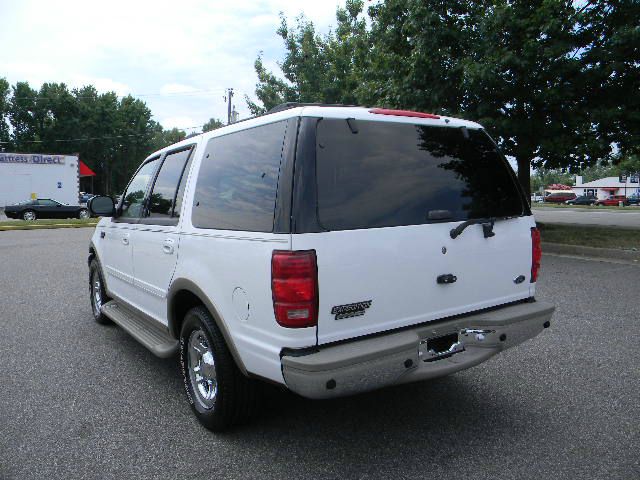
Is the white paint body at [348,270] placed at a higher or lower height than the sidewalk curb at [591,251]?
higher

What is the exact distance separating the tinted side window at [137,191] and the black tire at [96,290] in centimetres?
102

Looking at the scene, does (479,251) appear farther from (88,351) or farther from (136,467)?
(88,351)

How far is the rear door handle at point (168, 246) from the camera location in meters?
3.38

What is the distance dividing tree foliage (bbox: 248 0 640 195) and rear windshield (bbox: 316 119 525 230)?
358 inches

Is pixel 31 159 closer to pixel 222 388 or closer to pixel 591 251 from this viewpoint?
pixel 591 251

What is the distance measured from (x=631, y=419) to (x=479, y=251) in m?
1.46

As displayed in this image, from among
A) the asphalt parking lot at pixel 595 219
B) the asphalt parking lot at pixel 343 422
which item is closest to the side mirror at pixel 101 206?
the asphalt parking lot at pixel 343 422

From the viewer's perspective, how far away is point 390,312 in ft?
8.82

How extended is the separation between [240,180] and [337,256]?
32.5 inches

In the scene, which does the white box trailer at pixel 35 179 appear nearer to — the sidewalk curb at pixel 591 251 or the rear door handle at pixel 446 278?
the sidewalk curb at pixel 591 251

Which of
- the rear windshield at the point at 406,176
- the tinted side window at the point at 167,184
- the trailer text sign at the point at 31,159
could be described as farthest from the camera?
the trailer text sign at the point at 31,159

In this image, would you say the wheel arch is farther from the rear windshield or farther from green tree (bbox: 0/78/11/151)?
green tree (bbox: 0/78/11/151)

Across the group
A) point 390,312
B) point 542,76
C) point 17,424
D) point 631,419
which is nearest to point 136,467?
point 17,424

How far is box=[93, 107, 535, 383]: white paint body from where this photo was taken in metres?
2.47
